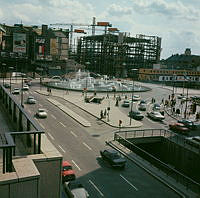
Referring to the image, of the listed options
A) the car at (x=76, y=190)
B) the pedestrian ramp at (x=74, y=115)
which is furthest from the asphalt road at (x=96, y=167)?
the car at (x=76, y=190)

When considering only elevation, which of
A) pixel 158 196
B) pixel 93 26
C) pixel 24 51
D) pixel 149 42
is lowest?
pixel 158 196

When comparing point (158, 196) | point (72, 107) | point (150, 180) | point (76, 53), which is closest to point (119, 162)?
point (150, 180)

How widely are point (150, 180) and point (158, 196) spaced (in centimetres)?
247

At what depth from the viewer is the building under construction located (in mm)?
148500

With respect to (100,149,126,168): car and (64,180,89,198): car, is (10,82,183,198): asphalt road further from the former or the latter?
(64,180,89,198): car

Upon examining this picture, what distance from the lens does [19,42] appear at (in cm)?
11294

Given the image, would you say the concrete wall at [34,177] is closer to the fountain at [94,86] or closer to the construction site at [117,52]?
the fountain at [94,86]

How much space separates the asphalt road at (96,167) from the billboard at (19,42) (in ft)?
274

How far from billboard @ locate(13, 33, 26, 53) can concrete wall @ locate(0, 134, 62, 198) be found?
11023cm

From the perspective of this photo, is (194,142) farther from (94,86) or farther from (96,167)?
(94,86)

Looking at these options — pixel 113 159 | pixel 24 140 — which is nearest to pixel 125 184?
pixel 113 159

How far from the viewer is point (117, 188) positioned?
63.5 ft

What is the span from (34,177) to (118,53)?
14539cm

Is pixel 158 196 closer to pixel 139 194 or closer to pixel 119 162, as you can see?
pixel 139 194
